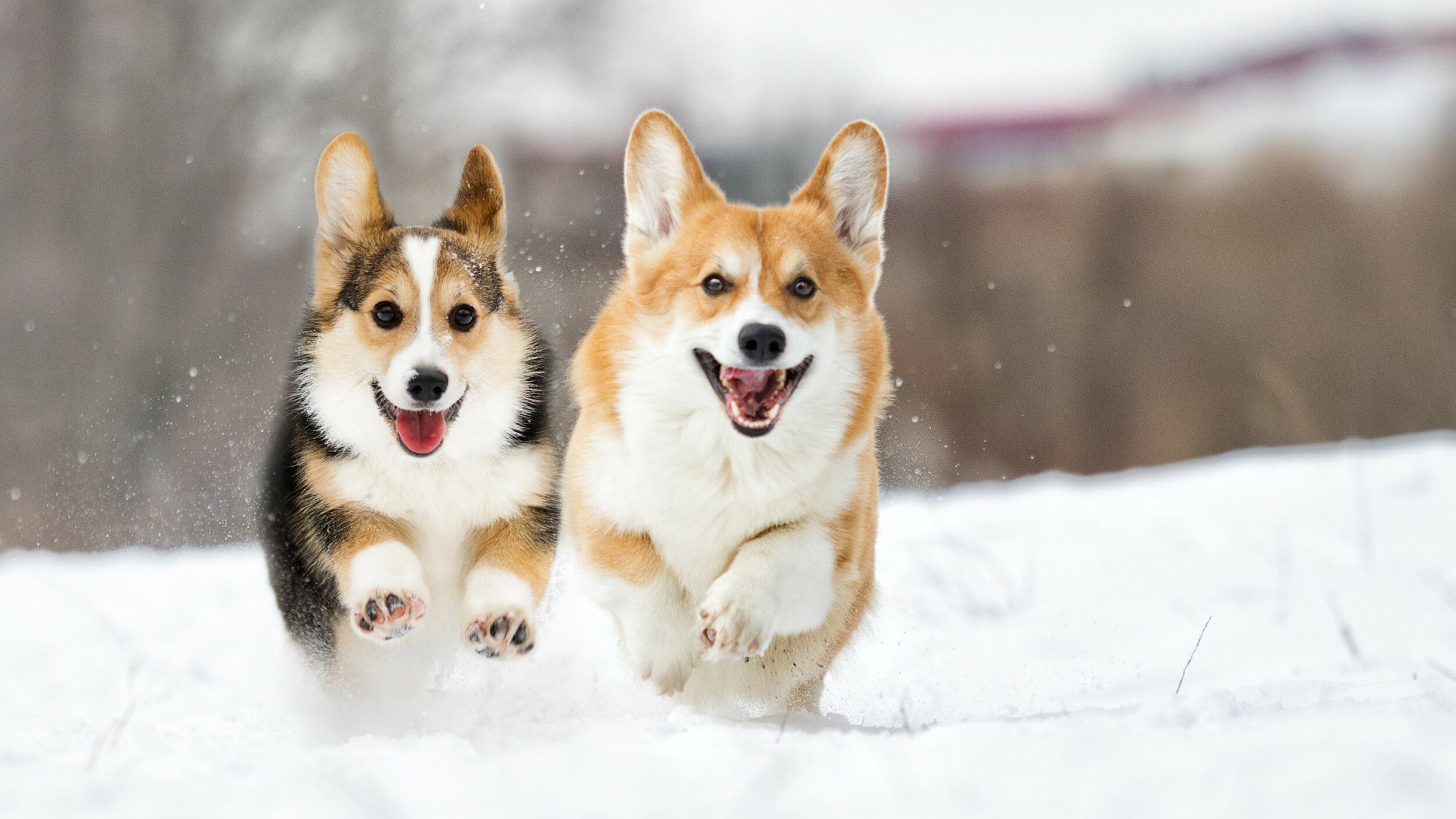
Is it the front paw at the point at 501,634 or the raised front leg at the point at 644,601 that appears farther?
the raised front leg at the point at 644,601

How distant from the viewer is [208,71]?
9711 mm

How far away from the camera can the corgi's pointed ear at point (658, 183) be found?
11.7ft

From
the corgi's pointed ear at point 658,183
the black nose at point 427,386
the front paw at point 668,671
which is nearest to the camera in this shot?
the black nose at point 427,386

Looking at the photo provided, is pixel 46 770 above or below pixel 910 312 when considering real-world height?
above

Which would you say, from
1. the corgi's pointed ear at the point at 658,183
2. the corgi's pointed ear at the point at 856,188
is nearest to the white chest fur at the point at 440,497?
the corgi's pointed ear at the point at 658,183

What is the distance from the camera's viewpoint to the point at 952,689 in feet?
12.4

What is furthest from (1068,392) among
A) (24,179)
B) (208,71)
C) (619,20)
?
(24,179)

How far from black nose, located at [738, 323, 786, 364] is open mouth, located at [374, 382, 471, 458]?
877 mm

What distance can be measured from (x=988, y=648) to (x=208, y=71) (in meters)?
8.62

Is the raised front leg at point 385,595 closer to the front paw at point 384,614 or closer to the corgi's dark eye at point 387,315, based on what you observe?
the front paw at point 384,614

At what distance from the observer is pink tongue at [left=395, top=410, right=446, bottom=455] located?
3244 millimetres

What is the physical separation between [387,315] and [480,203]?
1.81 ft

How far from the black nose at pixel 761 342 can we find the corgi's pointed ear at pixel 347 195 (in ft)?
4.15

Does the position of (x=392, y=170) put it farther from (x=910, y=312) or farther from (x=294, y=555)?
(x=294, y=555)
